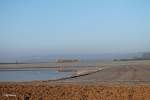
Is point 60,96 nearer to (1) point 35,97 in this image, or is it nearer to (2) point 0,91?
(1) point 35,97

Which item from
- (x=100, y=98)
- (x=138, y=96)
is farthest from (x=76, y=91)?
(x=138, y=96)

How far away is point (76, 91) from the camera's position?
2238 centimetres

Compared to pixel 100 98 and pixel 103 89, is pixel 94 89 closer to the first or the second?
pixel 103 89

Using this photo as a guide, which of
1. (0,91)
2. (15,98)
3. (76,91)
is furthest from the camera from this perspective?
(0,91)

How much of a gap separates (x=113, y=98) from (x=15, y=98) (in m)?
5.24

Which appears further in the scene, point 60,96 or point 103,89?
point 103,89

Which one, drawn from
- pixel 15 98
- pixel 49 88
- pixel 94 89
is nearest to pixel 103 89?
pixel 94 89

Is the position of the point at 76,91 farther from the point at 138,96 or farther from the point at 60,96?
the point at 138,96

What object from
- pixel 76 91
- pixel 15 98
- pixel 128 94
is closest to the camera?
pixel 15 98

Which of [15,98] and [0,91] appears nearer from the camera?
[15,98]

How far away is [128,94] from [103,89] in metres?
2.37

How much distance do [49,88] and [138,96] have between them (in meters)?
6.92

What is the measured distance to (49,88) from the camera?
24656 mm

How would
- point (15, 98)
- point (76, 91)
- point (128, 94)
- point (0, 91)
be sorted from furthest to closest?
point (0, 91)
point (76, 91)
point (128, 94)
point (15, 98)
